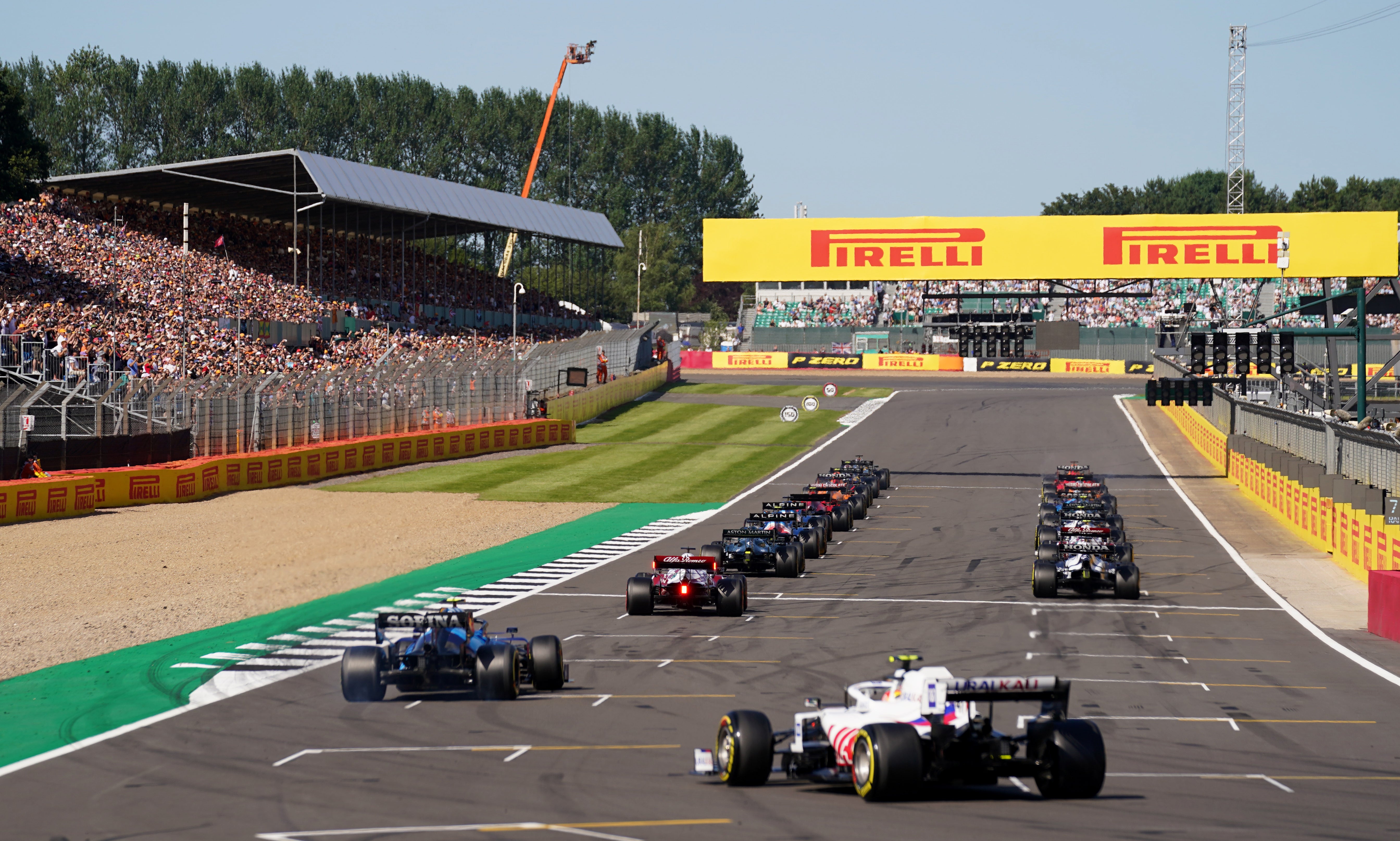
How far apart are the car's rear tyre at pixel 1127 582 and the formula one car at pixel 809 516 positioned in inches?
302

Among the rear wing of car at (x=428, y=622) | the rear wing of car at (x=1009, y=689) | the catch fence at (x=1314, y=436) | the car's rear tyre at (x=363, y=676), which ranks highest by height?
the catch fence at (x=1314, y=436)

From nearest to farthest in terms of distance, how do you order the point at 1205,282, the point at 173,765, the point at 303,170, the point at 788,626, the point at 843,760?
the point at 843,760 → the point at 173,765 → the point at 788,626 → the point at 303,170 → the point at 1205,282

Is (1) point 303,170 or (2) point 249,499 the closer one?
(2) point 249,499

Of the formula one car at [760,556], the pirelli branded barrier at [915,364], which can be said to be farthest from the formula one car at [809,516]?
the pirelli branded barrier at [915,364]

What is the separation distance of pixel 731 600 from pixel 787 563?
204 inches

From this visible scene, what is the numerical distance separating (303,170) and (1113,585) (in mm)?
47283

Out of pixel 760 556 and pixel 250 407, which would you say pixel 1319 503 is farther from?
pixel 250 407

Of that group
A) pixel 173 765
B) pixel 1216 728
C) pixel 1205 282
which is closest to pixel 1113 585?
pixel 1216 728

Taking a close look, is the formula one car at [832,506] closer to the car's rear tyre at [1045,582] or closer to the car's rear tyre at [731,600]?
the car's rear tyre at [1045,582]

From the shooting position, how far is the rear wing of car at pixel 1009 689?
1238 cm

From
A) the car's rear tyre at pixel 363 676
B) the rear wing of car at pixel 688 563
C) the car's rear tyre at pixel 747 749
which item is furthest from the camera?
the rear wing of car at pixel 688 563

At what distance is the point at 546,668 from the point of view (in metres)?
18.0

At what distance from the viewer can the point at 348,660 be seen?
17.4 meters

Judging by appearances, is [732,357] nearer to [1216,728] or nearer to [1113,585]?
[1113,585]
